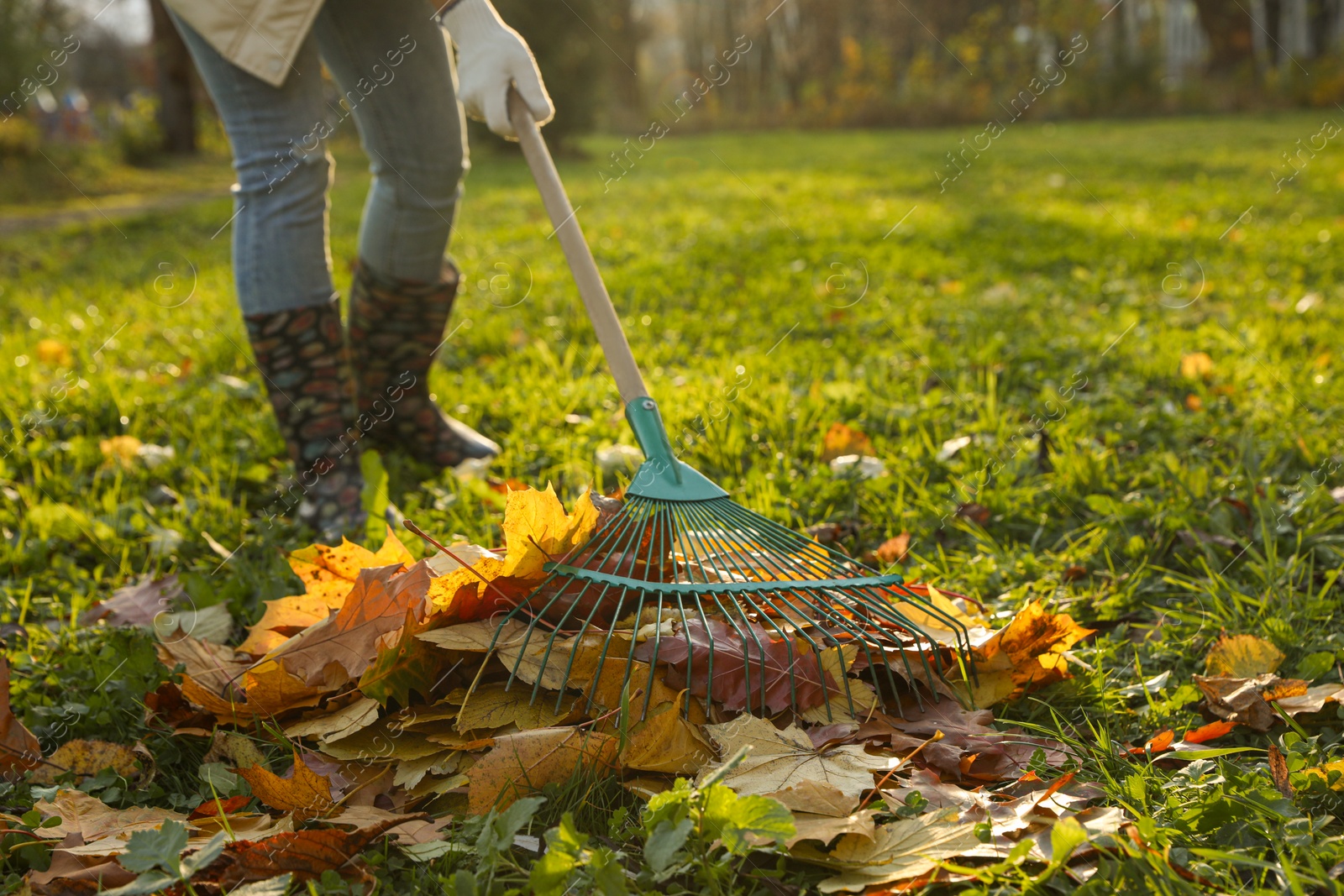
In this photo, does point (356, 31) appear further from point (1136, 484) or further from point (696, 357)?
point (1136, 484)

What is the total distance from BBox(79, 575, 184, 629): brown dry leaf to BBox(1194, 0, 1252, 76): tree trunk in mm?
16488

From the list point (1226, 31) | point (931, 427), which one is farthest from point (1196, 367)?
point (1226, 31)

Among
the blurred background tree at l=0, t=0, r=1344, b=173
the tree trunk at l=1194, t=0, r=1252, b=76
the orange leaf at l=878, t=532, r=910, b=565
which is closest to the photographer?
the orange leaf at l=878, t=532, r=910, b=565

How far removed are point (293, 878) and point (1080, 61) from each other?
1715 cm

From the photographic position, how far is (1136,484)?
6.82 ft

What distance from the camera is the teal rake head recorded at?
1.28 meters

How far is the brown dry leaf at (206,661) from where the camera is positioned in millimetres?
1399

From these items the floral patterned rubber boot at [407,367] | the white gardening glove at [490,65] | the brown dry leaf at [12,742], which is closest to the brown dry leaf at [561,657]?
the brown dry leaf at [12,742]

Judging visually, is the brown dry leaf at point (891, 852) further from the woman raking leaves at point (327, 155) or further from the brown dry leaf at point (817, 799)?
the woman raking leaves at point (327, 155)

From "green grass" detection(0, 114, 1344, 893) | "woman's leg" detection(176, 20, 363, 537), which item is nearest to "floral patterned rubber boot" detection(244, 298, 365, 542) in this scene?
"woman's leg" detection(176, 20, 363, 537)

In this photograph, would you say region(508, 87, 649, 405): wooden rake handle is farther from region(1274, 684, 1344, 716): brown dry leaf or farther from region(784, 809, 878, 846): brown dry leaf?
region(1274, 684, 1344, 716): brown dry leaf

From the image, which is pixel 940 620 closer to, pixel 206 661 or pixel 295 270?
pixel 206 661

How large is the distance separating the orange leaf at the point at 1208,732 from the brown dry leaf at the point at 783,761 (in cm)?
45

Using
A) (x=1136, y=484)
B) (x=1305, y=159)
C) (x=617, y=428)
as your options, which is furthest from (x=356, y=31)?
(x=1305, y=159)
